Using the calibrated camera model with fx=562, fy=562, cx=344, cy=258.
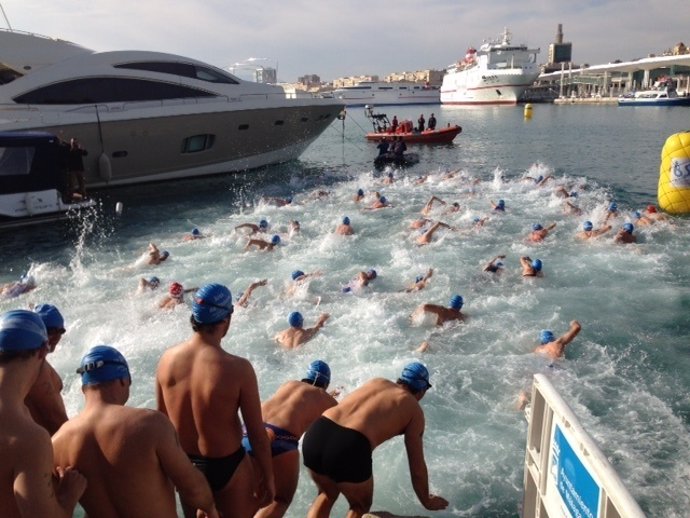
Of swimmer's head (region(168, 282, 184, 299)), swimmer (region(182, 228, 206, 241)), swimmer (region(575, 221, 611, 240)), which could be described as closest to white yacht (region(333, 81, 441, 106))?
swimmer (region(182, 228, 206, 241))

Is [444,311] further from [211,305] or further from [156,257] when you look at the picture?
[156,257]

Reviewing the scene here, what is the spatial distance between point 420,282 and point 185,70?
1598cm

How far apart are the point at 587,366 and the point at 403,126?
28778 millimetres

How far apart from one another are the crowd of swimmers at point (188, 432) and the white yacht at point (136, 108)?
1731 centimetres

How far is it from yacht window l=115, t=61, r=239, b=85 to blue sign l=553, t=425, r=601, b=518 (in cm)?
2158

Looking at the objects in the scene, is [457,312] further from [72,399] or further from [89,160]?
[89,160]

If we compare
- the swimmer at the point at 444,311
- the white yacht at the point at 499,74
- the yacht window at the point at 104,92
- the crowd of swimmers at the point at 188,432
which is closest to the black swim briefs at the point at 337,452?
the crowd of swimmers at the point at 188,432

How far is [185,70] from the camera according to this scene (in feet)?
72.6

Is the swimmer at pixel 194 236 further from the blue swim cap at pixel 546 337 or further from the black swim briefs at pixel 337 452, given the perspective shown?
the black swim briefs at pixel 337 452

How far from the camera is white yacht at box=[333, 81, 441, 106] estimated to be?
98875mm

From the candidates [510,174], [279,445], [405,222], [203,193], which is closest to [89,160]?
[203,193]

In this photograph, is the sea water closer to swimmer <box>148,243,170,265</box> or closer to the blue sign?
swimmer <box>148,243,170,265</box>

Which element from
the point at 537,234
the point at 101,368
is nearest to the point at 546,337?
the point at 537,234

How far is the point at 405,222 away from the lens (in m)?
15.9
